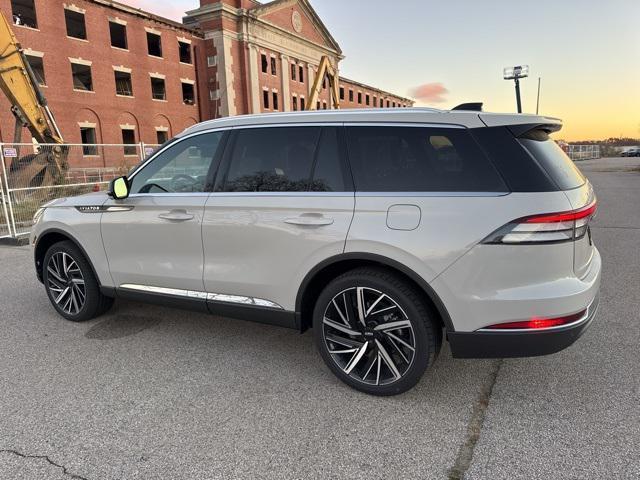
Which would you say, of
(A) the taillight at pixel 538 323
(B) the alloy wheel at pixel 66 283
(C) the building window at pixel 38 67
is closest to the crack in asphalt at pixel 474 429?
(A) the taillight at pixel 538 323

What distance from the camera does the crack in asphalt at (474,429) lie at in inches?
91.7

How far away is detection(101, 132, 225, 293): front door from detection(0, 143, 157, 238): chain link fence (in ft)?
21.9

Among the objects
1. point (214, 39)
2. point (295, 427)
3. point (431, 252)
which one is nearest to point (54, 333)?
point (295, 427)

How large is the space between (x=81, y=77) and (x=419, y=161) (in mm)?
35571

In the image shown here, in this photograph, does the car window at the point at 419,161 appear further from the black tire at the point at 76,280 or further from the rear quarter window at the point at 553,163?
the black tire at the point at 76,280

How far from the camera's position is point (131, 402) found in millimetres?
3061

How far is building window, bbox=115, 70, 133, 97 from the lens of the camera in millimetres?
32844

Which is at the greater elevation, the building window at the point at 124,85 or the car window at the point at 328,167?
the building window at the point at 124,85

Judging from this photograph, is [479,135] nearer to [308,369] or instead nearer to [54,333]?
[308,369]

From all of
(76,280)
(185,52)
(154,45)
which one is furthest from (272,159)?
(185,52)

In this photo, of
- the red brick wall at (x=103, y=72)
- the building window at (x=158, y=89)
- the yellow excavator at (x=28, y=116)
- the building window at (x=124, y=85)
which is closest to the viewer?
the yellow excavator at (x=28, y=116)

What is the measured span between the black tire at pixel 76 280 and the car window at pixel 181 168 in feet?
3.38

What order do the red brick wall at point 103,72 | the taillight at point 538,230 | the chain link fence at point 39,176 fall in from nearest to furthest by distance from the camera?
the taillight at point 538,230 → the chain link fence at point 39,176 → the red brick wall at point 103,72

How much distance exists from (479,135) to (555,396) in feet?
5.74
